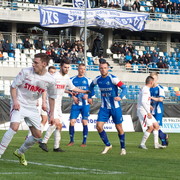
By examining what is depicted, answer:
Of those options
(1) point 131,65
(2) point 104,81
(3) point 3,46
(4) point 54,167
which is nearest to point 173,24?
(1) point 131,65

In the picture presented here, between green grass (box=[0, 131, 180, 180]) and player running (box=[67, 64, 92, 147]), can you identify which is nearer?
green grass (box=[0, 131, 180, 180])

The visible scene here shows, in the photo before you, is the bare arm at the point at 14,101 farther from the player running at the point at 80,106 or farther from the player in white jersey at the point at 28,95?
the player running at the point at 80,106

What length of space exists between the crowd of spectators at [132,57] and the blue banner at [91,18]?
2247 mm

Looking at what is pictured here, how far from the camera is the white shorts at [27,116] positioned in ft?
34.6

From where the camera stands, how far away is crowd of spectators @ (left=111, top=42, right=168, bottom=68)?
4334cm

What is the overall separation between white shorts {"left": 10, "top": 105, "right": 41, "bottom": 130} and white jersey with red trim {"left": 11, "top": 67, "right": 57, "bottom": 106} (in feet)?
0.35

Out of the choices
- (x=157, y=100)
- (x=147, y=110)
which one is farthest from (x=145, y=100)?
(x=157, y=100)

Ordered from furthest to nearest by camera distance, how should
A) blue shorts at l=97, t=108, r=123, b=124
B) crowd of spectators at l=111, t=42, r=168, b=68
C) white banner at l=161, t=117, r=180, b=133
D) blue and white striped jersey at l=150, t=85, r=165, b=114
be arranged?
crowd of spectators at l=111, t=42, r=168, b=68
white banner at l=161, t=117, r=180, b=133
blue and white striped jersey at l=150, t=85, r=165, b=114
blue shorts at l=97, t=108, r=123, b=124

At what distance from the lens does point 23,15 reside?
1682 inches

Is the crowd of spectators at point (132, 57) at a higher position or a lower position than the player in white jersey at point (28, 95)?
lower

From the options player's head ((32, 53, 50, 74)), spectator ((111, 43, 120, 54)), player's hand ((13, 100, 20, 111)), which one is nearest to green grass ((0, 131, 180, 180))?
player's hand ((13, 100, 20, 111))

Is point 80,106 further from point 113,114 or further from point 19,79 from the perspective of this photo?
point 19,79

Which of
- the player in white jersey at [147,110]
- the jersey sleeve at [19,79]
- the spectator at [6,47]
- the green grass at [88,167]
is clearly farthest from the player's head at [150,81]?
the spectator at [6,47]

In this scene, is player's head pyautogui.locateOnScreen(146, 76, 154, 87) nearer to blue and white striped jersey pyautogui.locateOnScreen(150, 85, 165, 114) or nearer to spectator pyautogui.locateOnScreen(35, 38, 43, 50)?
blue and white striped jersey pyautogui.locateOnScreen(150, 85, 165, 114)
